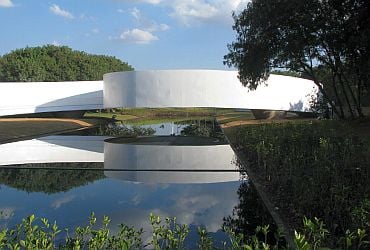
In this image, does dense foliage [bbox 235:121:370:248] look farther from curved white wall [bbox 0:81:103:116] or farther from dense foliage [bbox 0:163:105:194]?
curved white wall [bbox 0:81:103:116]

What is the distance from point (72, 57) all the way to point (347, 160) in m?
61.3

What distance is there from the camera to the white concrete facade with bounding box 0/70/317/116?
3462 centimetres

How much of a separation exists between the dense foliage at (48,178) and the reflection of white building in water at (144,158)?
2.15ft

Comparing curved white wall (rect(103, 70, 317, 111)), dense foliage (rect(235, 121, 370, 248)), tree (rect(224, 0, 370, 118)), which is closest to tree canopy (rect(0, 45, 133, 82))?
curved white wall (rect(103, 70, 317, 111))

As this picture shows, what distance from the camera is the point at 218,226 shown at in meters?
6.70

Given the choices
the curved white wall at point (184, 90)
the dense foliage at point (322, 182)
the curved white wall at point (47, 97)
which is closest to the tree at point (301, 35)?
the dense foliage at point (322, 182)

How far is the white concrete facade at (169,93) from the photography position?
34625 mm

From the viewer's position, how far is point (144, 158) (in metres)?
14.7

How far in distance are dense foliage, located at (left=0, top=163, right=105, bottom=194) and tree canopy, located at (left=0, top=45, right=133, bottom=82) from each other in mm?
48953

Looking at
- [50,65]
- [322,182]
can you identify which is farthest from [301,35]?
[50,65]

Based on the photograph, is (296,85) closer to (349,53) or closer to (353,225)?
(349,53)

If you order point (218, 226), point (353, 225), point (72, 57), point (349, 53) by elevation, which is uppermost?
point (72, 57)

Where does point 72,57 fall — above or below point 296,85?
above

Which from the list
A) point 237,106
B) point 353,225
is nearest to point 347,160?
point 353,225
